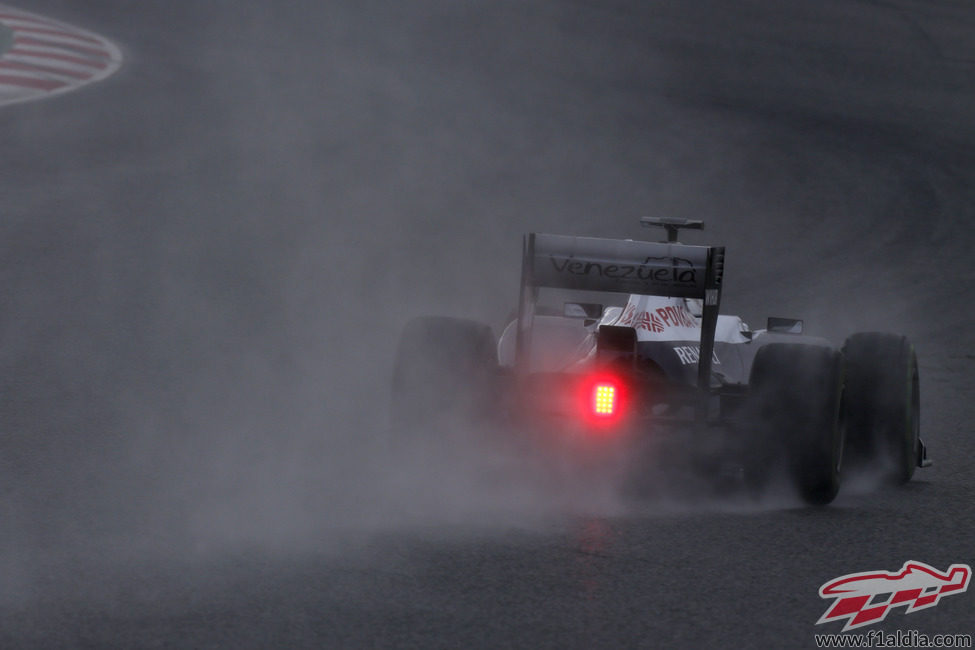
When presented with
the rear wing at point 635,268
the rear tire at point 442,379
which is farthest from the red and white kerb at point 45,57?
the rear wing at point 635,268

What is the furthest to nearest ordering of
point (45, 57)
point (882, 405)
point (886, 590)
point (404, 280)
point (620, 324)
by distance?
point (45, 57)
point (404, 280)
point (620, 324)
point (882, 405)
point (886, 590)

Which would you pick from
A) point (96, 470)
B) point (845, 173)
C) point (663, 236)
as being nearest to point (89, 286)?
point (96, 470)

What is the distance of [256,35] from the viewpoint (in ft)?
65.8

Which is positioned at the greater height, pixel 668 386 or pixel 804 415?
pixel 668 386

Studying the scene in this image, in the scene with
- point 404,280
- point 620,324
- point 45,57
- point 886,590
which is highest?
point 45,57

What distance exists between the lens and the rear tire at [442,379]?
611 centimetres

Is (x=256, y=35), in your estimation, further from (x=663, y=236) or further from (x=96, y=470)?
(x=96, y=470)

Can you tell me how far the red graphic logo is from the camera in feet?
15.3

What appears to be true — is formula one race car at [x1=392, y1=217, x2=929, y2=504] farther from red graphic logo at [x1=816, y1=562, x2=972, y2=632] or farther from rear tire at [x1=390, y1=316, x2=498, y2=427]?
red graphic logo at [x1=816, y1=562, x2=972, y2=632]

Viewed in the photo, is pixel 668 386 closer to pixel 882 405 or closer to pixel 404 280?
pixel 882 405

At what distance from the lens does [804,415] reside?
575 cm

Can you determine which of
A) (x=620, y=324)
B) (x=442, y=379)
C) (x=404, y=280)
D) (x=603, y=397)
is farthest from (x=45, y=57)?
(x=603, y=397)

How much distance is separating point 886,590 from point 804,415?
1001 mm

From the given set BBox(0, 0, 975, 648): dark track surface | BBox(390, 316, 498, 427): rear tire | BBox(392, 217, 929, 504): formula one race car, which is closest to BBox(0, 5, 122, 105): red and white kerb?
BBox(0, 0, 975, 648): dark track surface
